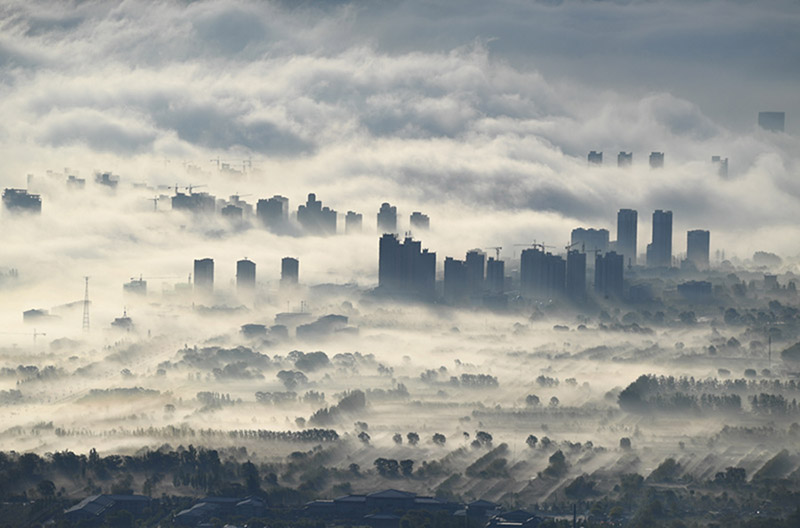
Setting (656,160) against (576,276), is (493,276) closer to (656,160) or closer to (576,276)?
(576,276)

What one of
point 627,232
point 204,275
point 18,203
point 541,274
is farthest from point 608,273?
point 18,203

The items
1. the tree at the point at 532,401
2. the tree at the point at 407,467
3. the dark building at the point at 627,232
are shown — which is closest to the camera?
the tree at the point at 407,467

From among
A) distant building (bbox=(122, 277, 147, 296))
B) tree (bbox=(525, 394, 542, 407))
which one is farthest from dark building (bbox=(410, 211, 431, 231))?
tree (bbox=(525, 394, 542, 407))

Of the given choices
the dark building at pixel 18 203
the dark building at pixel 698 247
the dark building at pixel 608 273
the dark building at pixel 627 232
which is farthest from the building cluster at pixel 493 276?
the dark building at pixel 18 203

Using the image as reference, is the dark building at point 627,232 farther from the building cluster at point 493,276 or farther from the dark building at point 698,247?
the building cluster at point 493,276

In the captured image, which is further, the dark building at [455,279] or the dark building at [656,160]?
the dark building at [656,160]

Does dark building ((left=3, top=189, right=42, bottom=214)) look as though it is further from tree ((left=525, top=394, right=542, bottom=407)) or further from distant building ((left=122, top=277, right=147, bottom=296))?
tree ((left=525, top=394, right=542, bottom=407))
